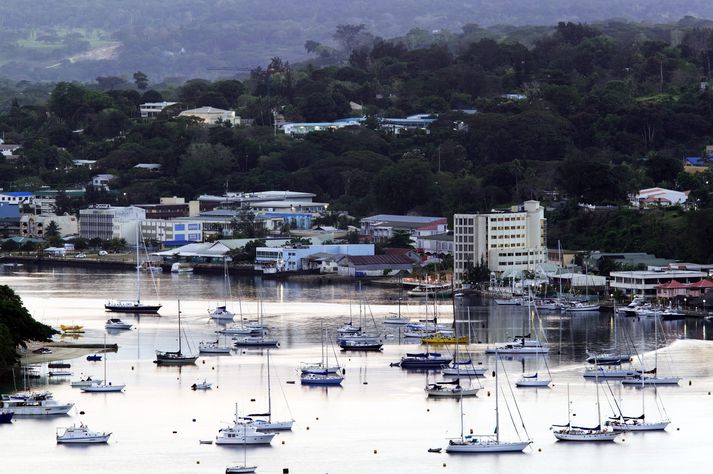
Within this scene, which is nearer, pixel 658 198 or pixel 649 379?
pixel 649 379

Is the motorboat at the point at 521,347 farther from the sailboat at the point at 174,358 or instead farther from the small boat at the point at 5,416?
the small boat at the point at 5,416

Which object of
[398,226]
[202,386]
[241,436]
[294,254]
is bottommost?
[241,436]

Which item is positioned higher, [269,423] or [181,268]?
Answer: [181,268]

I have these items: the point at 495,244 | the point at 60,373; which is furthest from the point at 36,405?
the point at 495,244

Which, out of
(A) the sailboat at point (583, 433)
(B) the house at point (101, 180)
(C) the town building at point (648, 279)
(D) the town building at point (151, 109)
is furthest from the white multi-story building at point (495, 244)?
(D) the town building at point (151, 109)

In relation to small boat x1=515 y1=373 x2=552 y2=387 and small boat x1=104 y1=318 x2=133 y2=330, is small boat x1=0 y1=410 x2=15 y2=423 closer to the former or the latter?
small boat x1=515 y1=373 x2=552 y2=387

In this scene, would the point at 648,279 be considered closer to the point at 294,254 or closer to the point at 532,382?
the point at 532,382

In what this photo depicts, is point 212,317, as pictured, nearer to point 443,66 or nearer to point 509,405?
point 509,405

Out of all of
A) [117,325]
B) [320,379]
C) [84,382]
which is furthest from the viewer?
[117,325]
